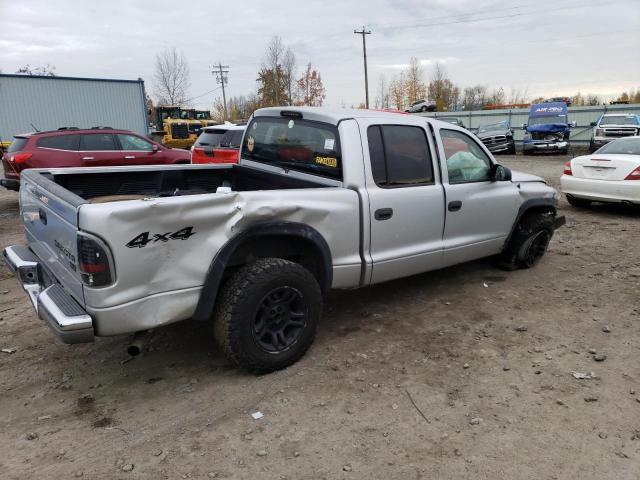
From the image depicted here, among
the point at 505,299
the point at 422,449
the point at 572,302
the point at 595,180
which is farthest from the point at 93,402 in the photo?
the point at 595,180

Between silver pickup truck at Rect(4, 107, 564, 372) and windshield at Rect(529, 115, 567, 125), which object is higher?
windshield at Rect(529, 115, 567, 125)

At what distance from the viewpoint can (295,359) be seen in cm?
359

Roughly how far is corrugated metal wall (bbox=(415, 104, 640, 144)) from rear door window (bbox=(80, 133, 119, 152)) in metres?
23.5

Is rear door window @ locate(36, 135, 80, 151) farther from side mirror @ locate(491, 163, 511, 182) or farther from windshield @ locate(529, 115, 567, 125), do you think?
windshield @ locate(529, 115, 567, 125)

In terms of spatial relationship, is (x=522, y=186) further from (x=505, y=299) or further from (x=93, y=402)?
(x=93, y=402)

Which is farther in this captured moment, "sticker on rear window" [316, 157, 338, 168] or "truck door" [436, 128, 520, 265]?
"truck door" [436, 128, 520, 265]

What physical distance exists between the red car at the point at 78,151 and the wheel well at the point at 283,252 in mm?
7863

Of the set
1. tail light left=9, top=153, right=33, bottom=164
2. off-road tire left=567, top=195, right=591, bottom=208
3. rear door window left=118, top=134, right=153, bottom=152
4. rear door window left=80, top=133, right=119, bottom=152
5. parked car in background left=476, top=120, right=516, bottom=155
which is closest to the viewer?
off-road tire left=567, top=195, right=591, bottom=208

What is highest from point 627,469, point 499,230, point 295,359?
point 499,230

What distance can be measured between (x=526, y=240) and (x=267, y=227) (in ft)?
11.5

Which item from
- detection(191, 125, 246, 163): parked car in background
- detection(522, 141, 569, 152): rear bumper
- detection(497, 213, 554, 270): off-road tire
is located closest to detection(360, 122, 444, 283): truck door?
detection(497, 213, 554, 270): off-road tire

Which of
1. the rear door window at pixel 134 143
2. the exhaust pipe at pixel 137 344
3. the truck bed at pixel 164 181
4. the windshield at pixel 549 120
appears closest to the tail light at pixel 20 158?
the rear door window at pixel 134 143

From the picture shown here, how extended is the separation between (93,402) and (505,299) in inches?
148

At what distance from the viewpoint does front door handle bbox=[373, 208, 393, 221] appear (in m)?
3.89
